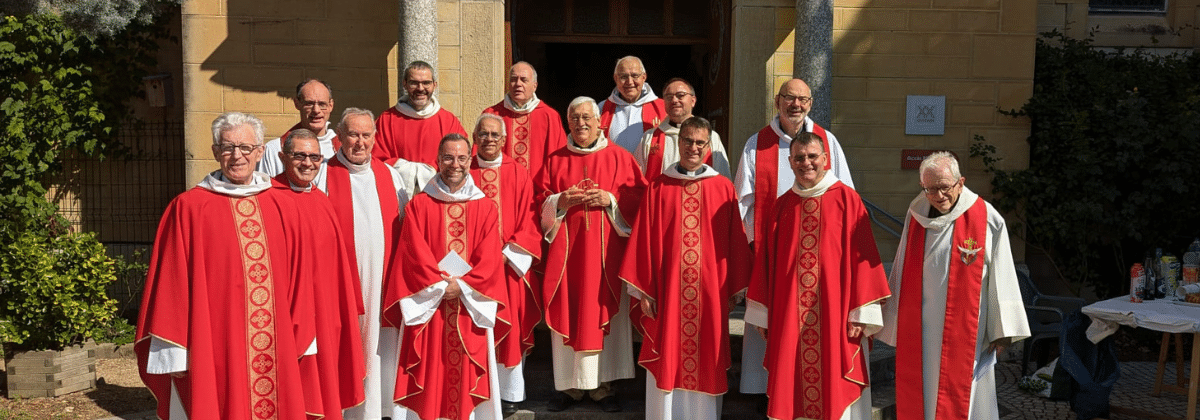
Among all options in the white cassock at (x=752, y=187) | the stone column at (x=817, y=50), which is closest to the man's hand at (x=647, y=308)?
the white cassock at (x=752, y=187)

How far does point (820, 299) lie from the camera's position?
470 cm

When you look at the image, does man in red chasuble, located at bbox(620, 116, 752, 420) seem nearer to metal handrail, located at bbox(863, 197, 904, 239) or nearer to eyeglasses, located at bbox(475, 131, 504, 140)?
eyeglasses, located at bbox(475, 131, 504, 140)

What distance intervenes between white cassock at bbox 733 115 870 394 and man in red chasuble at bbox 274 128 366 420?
1.96 meters

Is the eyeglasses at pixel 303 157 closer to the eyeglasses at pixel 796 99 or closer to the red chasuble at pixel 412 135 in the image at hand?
the red chasuble at pixel 412 135

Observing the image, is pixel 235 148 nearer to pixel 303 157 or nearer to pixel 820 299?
pixel 303 157

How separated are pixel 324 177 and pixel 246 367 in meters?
1.24

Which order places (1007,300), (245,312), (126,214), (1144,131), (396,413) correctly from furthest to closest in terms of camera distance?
(126,214), (1144,131), (396,413), (1007,300), (245,312)

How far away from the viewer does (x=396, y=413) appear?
4938mm

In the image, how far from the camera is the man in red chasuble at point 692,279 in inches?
195

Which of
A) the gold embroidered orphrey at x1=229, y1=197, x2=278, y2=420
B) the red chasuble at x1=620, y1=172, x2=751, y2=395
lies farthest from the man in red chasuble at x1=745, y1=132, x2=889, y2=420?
the gold embroidered orphrey at x1=229, y1=197, x2=278, y2=420

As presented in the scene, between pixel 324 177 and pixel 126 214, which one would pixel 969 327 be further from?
pixel 126 214

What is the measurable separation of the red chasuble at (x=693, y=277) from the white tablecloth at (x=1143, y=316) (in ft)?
7.17

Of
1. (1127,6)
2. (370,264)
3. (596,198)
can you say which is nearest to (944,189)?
(596,198)

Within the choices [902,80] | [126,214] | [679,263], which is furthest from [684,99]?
[126,214]
